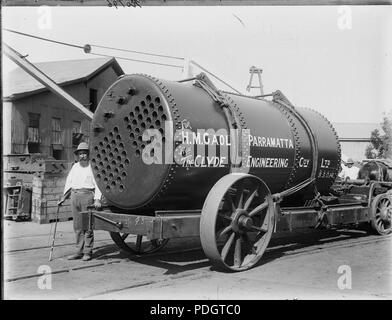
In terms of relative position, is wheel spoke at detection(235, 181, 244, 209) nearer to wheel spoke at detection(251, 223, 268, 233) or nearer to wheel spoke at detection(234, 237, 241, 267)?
wheel spoke at detection(251, 223, 268, 233)

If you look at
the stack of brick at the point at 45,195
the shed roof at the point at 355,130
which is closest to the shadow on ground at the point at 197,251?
the stack of brick at the point at 45,195

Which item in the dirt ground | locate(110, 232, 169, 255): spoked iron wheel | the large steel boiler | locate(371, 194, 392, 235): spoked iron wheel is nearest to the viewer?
the dirt ground

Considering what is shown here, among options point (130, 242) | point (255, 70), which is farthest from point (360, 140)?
point (130, 242)

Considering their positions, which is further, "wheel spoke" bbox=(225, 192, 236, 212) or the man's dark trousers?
the man's dark trousers

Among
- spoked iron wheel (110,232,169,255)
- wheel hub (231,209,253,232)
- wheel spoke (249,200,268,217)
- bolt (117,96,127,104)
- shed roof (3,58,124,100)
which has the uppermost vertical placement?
shed roof (3,58,124,100)

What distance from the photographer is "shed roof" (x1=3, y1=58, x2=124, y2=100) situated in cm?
1811

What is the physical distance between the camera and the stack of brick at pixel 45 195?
1234 centimetres

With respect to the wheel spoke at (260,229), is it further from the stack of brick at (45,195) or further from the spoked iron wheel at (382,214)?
the stack of brick at (45,195)

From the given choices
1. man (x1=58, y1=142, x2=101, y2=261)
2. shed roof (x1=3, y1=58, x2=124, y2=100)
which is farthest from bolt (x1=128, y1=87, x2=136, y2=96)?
shed roof (x1=3, y1=58, x2=124, y2=100)

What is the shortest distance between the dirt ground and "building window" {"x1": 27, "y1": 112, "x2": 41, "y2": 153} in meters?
Result: 9.77

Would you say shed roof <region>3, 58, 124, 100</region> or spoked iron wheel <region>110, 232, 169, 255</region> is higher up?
shed roof <region>3, 58, 124, 100</region>

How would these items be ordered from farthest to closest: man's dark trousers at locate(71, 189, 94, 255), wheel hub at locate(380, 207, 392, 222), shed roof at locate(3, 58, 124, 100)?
shed roof at locate(3, 58, 124, 100), wheel hub at locate(380, 207, 392, 222), man's dark trousers at locate(71, 189, 94, 255)

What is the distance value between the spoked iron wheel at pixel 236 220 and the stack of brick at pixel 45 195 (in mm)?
6440
